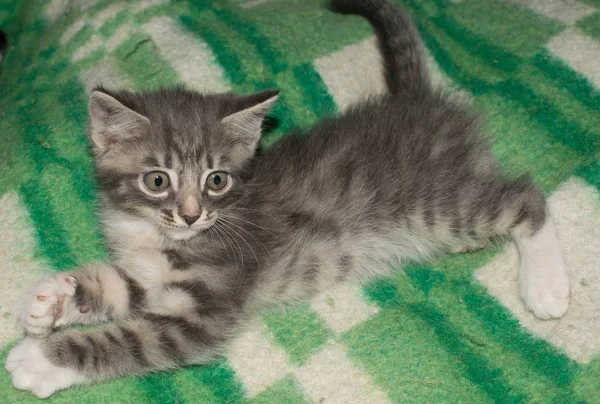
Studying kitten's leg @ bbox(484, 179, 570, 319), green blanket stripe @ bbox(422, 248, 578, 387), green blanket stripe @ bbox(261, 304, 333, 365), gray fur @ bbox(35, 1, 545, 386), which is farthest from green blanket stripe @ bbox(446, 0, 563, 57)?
green blanket stripe @ bbox(261, 304, 333, 365)

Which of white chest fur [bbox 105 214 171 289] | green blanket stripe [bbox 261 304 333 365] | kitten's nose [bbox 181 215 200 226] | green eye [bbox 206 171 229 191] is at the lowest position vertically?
green blanket stripe [bbox 261 304 333 365]

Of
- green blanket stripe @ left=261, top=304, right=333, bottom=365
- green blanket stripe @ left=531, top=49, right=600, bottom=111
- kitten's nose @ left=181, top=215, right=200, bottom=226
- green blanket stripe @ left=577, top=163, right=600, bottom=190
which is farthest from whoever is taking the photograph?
green blanket stripe @ left=531, top=49, right=600, bottom=111

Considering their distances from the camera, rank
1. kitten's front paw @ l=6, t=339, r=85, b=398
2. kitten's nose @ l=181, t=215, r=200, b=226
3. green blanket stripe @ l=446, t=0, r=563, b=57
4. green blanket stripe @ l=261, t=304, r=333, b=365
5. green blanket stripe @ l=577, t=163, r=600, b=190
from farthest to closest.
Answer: green blanket stripe @ l=446, t=0, r=563, b=57
green blanket stripe @ l=577, t=163, r=600, b=190
green blanket stripe @ l=261, t=304, r=333, b=365
kitten's nose @ l=181, t=215, r=200, b=226
kitten's front paw @ l=6, t=339, r=85, b=398

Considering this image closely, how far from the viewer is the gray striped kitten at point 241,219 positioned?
1.85 metres

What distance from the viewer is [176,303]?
1.89m

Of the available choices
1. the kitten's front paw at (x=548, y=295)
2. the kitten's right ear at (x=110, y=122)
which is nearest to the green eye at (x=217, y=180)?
the kitten's right ear at (x=110, y=122)

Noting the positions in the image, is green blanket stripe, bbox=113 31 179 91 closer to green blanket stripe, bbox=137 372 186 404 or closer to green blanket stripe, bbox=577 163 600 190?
green blanket stripe, bbox=137 372 186 404

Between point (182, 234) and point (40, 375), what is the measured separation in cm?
51

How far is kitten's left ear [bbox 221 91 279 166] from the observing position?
6.38ft

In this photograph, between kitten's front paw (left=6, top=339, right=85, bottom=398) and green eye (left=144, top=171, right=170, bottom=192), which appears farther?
green eye (left=144, top=171, right=170, bottom=192)

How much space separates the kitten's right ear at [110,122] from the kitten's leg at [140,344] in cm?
43

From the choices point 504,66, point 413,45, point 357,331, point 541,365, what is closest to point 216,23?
point 413,45

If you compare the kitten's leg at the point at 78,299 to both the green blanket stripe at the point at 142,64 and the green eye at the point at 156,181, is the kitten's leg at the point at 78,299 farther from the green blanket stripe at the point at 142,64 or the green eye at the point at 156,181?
the green blanket stripe at the point at 142,64

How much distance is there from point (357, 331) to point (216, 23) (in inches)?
50.6
